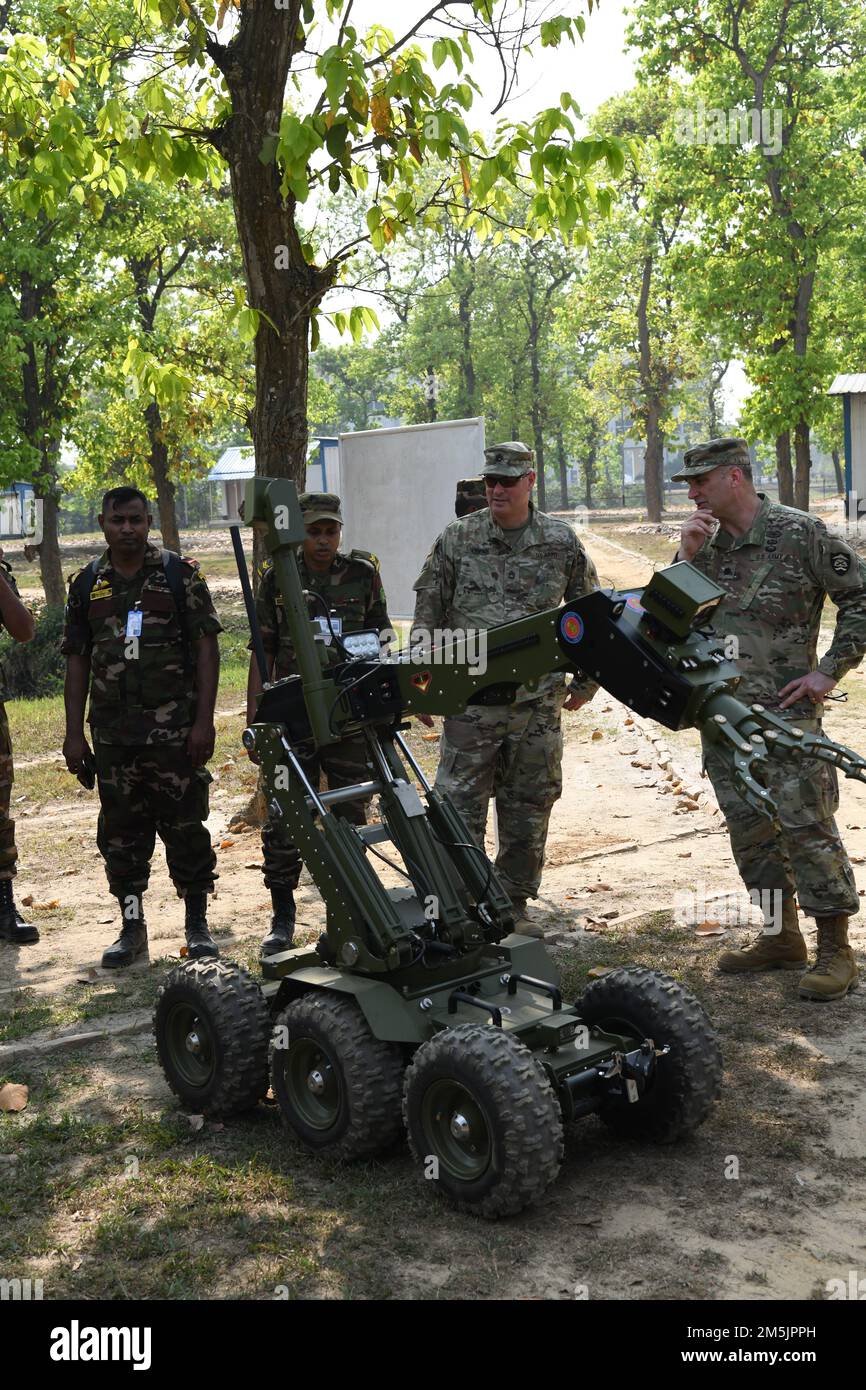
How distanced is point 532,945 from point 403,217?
476cm

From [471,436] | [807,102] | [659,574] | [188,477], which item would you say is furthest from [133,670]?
[807,102]

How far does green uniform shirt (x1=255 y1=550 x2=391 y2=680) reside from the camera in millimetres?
6609

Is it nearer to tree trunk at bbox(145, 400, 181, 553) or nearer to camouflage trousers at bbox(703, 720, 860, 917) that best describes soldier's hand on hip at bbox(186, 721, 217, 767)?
camouflage trousers at bbox(703, 720, 860, 917)

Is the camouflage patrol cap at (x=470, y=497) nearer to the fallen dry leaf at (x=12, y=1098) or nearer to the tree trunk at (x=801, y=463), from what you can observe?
the fallen dry leaf at (x=12, y=1098)

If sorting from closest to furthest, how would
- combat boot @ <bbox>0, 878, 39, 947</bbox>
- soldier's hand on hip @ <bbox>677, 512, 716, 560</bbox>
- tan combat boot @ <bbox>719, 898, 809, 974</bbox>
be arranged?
soldier's hand on hip @ <bbox>677, 512, 716, 560</bbox> < tan combat boot @ <bbox>719, 898, 809, 974</bbox> < combat boot @ <bbox>0, 878, 39, 947</bbox>

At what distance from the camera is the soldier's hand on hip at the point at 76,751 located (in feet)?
21.5

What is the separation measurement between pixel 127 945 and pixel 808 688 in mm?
3497

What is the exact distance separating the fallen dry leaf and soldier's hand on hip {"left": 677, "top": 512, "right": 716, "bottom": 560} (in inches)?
132

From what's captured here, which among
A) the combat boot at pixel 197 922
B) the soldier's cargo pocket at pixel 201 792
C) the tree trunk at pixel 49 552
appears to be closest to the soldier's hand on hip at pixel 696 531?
the soldier's cargo pocket at pixel 201 792

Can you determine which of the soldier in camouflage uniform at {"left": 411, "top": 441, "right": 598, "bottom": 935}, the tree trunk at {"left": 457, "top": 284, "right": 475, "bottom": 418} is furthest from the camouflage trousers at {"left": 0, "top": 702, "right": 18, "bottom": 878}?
the tree trunk at {"left": 457, "top": 284, "right": 475, "bottom": 418}

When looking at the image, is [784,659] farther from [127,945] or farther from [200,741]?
[127,945]

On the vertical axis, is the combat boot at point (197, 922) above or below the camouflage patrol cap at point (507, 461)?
below

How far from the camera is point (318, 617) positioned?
659 cm

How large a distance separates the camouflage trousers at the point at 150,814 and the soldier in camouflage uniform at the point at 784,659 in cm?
254
